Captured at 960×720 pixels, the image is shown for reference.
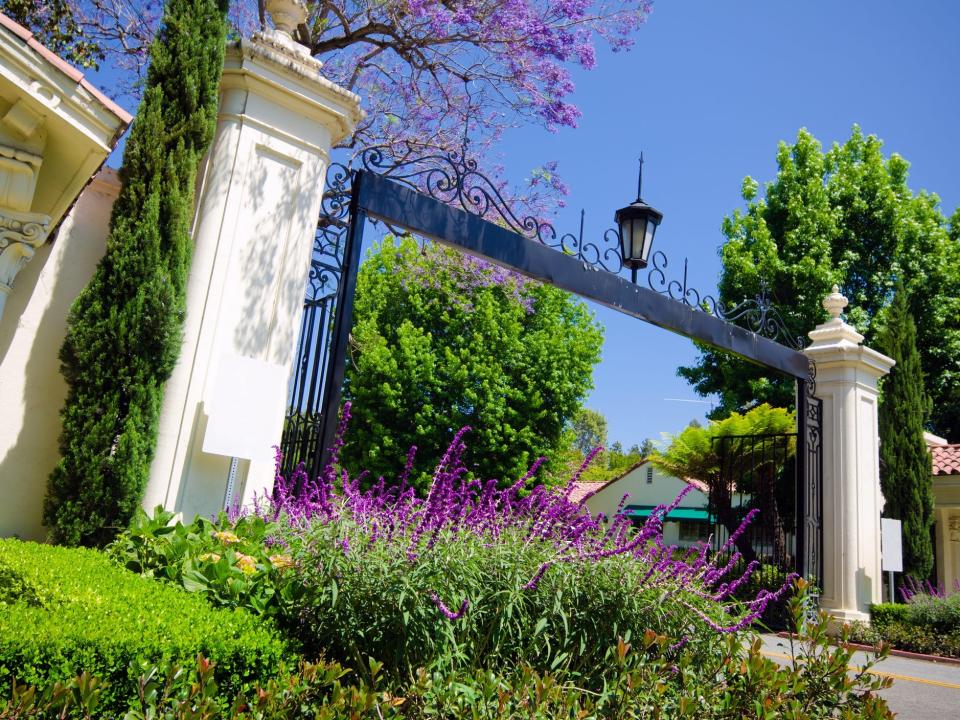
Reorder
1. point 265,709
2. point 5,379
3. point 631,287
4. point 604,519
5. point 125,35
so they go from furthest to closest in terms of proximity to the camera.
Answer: point 125,35, point 631,287, point 5,379, point 604,519, point 265,709

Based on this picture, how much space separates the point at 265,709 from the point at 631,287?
6885 mm

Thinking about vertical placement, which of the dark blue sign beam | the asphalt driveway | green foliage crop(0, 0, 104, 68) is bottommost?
the asphalt driveway

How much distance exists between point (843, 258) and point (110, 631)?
2060 centimetres

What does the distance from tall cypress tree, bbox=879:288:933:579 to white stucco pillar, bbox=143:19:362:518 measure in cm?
1073

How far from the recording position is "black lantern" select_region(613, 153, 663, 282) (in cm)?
831

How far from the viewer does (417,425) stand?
59.7ft

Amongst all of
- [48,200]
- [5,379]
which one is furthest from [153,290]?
[5,379]

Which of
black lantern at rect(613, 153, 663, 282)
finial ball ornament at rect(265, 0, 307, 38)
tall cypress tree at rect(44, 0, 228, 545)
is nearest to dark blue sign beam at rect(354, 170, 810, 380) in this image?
black lantern at rect(613, 153, 663, 282)

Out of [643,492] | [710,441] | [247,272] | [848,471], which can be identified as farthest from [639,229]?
[643,492]

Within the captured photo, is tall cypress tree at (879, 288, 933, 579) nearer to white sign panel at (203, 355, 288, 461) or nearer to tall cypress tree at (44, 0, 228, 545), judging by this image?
white sign panel at (203, 355, 288, 461)

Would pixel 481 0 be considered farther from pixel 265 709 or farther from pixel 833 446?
pixel 265 709

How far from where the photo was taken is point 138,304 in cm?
456

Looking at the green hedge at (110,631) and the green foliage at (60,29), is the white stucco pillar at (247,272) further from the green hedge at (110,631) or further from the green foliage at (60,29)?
the green foliage at (60,29)

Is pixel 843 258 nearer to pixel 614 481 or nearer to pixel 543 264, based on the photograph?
pixel 614 481
